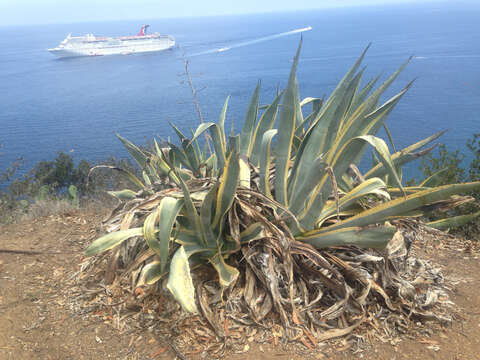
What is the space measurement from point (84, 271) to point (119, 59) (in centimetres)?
7451

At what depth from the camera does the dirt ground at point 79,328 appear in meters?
2.14

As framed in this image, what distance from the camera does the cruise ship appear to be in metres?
71.7

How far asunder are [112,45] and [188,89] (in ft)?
102

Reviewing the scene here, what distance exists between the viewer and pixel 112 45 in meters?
72.1

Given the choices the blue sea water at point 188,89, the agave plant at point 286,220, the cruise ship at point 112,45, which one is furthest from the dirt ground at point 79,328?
the cruise ship at point 112,45

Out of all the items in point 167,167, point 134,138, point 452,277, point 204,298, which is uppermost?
point 167,167

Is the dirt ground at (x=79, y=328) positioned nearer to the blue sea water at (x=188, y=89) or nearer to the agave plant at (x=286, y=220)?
the agave plant at (x=286, y=220)

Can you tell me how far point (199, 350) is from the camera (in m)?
2.12

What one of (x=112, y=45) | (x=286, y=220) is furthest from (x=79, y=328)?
(x=112, y=45)

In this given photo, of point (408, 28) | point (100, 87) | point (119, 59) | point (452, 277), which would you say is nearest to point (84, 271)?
point (452, 277)

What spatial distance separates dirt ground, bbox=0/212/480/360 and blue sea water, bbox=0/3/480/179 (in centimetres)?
1495

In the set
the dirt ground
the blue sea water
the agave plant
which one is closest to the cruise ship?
the blue sea water

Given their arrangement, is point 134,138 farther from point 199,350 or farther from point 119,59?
point 119,59

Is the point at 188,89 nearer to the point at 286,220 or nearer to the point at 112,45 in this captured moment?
the point at 112,45
